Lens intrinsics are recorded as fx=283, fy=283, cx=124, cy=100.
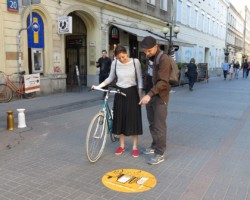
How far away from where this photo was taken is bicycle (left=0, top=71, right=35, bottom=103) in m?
9.62

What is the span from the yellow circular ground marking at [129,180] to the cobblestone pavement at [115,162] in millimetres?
102

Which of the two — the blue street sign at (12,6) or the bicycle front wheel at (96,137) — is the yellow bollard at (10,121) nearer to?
the bicycle front wheel at (96,137)

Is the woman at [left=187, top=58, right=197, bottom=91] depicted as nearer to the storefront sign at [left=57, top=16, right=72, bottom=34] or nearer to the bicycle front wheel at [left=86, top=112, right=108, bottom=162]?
the storefront sign at [left=57, top=16, right=72, bottom=34]

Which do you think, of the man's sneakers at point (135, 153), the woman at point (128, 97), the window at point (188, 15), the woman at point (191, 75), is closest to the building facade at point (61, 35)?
the woman at point (191, 75)

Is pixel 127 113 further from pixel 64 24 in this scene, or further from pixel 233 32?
pixel 233 32

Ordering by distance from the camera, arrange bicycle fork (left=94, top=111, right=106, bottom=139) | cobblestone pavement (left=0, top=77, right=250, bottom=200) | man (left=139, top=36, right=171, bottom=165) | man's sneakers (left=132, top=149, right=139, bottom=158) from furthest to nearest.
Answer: man's sneakers (left=132, top=149, right=139, bottom=158) → bicycle fork (left=94, top=111, right=106, bottom=139) → man (left=139, top=36, right=171, bottom=165) → cobblestone pavement (left=0, top=77, right=250, bottom=200)

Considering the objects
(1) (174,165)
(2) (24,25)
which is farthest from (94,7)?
(1) (174,165)

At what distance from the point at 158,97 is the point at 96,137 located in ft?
3.80

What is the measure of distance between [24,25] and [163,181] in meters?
8.84

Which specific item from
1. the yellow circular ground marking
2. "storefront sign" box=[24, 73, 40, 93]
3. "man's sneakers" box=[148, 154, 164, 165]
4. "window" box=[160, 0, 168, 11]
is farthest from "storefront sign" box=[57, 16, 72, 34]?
"window" box=[160, 0, 168, 11]

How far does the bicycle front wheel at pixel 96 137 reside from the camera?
429 centimetres

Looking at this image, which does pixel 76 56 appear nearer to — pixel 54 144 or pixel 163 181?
pixel 54 144

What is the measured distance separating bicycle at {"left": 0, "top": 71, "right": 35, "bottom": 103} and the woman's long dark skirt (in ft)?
21.0

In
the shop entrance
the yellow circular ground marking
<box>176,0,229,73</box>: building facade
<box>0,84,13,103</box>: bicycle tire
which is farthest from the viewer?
<box>176,0,229,73</box>: building facade
